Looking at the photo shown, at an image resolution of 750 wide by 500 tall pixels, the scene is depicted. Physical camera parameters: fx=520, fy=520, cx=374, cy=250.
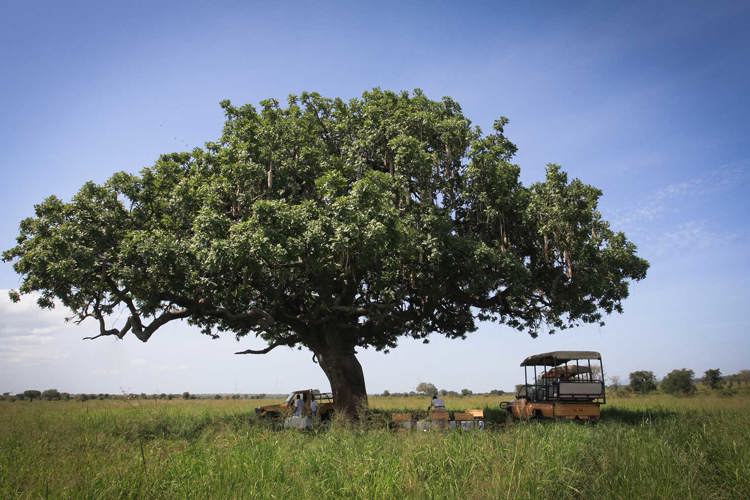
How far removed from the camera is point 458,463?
355 inches

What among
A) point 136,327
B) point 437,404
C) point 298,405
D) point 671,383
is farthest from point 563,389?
point 671,383

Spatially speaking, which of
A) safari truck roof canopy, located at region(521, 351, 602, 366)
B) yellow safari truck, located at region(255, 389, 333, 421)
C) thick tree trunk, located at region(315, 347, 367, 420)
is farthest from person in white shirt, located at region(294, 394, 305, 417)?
safari truck roof canopy, located at region(521, 351, 602, 366)

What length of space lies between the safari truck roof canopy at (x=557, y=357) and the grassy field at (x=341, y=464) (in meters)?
9.38

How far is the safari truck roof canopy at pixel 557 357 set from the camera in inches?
834

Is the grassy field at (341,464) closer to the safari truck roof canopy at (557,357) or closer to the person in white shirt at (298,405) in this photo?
the safari truck roof canopy at (557,357)

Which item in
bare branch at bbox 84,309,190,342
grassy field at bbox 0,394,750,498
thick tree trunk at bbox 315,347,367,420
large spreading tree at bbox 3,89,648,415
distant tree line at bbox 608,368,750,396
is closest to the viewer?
grassy field at bbox 0,394,750,498

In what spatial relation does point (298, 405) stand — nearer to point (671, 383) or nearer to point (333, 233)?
point (333, 233)

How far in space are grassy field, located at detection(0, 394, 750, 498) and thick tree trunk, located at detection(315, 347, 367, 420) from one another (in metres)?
11.3

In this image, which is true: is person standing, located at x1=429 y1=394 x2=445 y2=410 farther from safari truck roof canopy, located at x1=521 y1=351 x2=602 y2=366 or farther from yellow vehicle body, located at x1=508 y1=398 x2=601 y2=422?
safari truck roof canopy, located at x1=521 y1=351 x2=602 y2=366

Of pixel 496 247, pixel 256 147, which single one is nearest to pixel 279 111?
pixel 256 147

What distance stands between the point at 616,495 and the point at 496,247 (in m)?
13.2

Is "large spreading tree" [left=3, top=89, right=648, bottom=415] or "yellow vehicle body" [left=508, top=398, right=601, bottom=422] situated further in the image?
"yellow vehicle body" [left=508, top=398, right=601, bottom=422]

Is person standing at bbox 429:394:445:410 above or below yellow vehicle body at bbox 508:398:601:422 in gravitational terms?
above

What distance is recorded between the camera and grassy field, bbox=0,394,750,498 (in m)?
7.56
